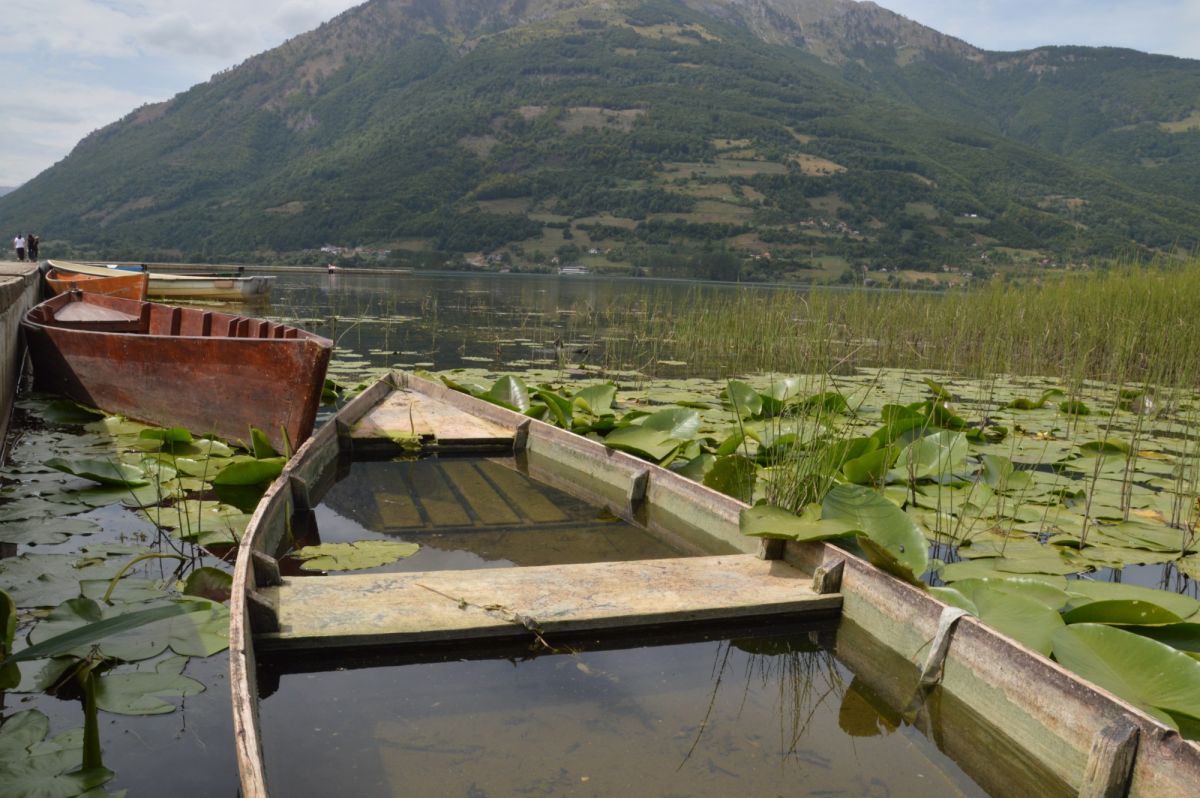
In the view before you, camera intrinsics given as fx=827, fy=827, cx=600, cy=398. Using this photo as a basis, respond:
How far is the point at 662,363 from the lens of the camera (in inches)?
375

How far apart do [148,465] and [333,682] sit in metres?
2.34

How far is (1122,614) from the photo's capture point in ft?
7.66

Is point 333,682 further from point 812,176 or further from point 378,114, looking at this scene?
point 378,114

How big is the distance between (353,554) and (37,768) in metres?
1.46

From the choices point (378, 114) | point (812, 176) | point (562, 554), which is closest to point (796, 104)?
point (812, 176)

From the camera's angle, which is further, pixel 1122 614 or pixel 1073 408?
pixel 1073 408

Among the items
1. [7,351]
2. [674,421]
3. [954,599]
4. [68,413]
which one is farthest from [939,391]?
[7,351]

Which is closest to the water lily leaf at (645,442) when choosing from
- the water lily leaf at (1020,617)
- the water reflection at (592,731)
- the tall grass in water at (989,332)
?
the water reflection at (592,731)

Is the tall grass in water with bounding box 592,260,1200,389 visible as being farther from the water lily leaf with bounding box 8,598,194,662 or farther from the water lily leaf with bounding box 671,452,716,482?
the water lily leaf with bounding box 8,598,194,662

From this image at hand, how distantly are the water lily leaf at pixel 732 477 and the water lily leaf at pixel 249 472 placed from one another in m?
1.92

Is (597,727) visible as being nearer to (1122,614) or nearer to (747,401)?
(1122,614)

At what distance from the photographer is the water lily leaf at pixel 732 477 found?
12.0 feet

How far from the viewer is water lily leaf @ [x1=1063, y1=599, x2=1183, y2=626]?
2.29 metres

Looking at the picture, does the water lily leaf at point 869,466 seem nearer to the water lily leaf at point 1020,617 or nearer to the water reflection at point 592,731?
the water lily leaf at point 1020,617
